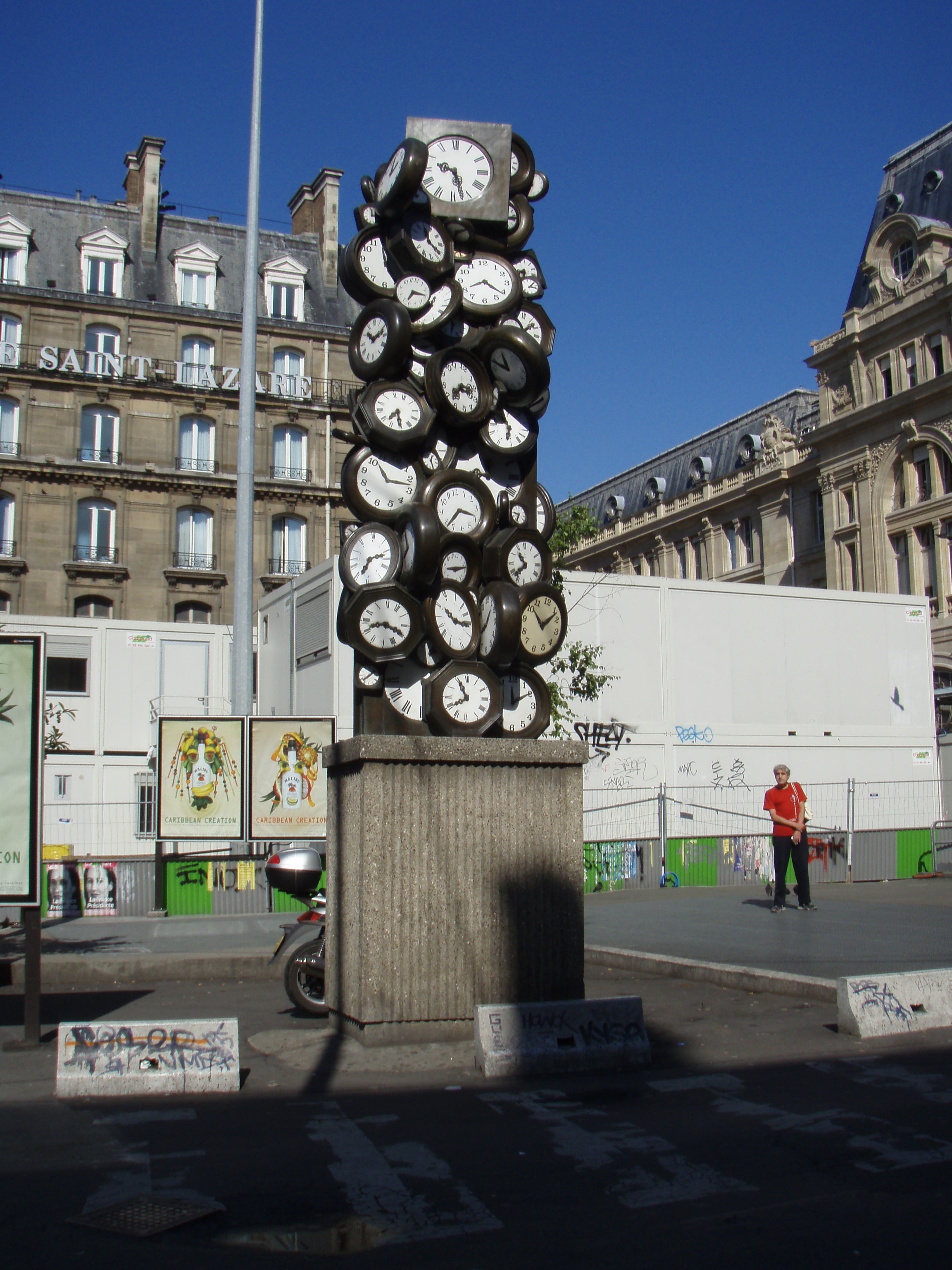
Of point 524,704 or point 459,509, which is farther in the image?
point 524,704

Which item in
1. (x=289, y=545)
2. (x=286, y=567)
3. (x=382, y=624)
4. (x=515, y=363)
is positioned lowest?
(x=382, y=624)

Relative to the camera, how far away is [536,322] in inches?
352

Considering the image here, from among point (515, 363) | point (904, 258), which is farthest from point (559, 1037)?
point (904, 258)

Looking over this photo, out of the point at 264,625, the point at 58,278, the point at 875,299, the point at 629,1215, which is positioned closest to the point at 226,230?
the point at 58,278

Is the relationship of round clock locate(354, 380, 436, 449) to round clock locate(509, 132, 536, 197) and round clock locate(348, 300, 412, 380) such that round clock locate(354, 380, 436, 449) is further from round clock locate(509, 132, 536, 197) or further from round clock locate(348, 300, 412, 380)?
round clock locate(509, 132, 536, 197)

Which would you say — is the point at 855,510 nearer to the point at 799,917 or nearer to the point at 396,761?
the point at 799,917

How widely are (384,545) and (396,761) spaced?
63.8 inches

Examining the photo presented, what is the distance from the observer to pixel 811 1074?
6660 millimetres

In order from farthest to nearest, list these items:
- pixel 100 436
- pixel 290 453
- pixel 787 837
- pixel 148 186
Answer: pixel 148 186, pixel 290 453, pixel 100 436, pixel 787 837

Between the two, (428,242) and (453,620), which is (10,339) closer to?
(428,242)

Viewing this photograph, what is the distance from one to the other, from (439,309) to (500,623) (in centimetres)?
234

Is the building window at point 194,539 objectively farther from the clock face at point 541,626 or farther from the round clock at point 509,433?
the clock face at point 541,626

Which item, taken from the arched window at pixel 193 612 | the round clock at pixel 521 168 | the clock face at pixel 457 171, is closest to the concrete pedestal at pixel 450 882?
the clock face at pixel 457 171

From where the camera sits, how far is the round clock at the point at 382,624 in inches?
310
